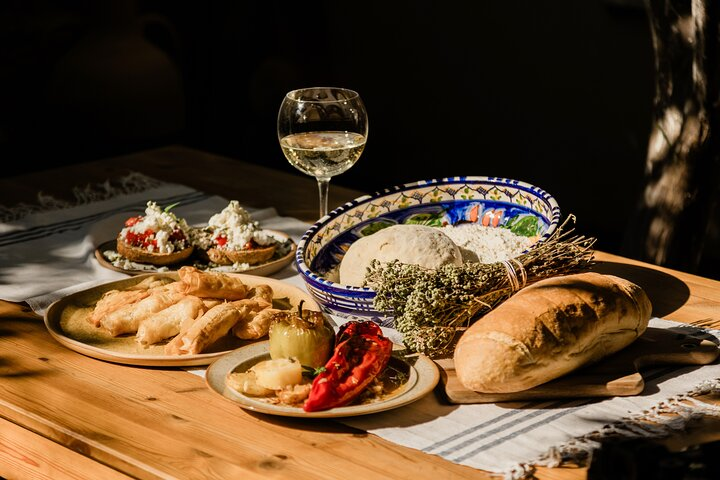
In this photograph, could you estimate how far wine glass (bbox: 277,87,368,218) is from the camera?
6.54ft

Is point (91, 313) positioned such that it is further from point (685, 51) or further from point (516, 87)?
point (516, 87)

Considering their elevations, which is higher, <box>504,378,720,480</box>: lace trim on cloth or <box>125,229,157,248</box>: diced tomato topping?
<box>125,229,157,248</box>: diced tomato topping

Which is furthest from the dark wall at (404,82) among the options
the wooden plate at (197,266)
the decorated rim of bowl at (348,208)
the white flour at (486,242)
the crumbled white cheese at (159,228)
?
the crumbled white cheese at (159,228)

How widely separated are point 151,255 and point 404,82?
13.0 feet

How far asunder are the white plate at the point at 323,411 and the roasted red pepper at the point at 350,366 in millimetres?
17

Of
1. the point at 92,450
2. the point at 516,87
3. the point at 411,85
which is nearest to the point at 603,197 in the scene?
the point at 516,87

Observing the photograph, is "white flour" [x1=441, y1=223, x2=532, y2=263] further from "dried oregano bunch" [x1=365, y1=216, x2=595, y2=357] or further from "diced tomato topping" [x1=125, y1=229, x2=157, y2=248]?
"diced tomato topping" [x1=125, y1=229, x2=157, y2=248]

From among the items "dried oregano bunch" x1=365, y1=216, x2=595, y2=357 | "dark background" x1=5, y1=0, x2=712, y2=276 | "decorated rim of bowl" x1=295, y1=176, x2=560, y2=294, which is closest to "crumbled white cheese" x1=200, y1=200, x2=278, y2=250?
"decorated rim of bowl" x1=295, y1=176, x2=560, y2=294

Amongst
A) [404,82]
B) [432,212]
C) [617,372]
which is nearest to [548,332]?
[617,372]

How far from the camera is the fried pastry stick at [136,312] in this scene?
5.79ft

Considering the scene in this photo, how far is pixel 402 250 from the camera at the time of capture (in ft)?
5.91

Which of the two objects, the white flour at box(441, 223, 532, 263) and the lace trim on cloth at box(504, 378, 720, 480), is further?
the white flour at box(441, 223, 532, 263)

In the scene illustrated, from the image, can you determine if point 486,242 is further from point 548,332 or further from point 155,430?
point 155,430

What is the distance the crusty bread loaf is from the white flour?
1.92 ft
